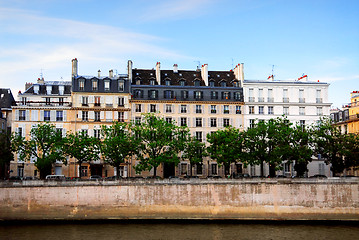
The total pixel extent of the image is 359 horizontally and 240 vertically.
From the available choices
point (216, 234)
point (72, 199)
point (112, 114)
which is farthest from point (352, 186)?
point (112, 114)

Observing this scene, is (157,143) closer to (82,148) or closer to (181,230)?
(82,148)

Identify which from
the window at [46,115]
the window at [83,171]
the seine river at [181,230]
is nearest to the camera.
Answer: the seine river at [181,230]

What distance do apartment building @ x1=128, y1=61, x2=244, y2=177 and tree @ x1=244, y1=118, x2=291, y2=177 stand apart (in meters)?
11.4

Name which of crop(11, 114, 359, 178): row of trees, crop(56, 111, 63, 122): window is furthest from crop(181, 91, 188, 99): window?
crop(56, 111, 63, 122): window

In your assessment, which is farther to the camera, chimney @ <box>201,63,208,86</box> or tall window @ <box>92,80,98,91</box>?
chimney @ <box>201,63,208,86</box>

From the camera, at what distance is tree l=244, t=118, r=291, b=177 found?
59.1m

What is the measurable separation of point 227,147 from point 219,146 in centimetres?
118

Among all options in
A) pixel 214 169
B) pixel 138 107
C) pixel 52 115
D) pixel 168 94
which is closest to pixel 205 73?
pixel 168 94

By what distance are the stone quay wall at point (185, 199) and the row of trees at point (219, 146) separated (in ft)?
20.6

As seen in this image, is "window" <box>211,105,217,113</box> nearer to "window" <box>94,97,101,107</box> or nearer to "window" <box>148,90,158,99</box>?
"window" <box>148,90,158,99</box>

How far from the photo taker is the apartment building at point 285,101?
74000 millimetres

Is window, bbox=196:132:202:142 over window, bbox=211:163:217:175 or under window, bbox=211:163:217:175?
over

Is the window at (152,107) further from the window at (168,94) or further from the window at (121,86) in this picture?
the window at (121,86)

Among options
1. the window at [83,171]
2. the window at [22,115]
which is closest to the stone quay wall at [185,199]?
the window at [83,171]
